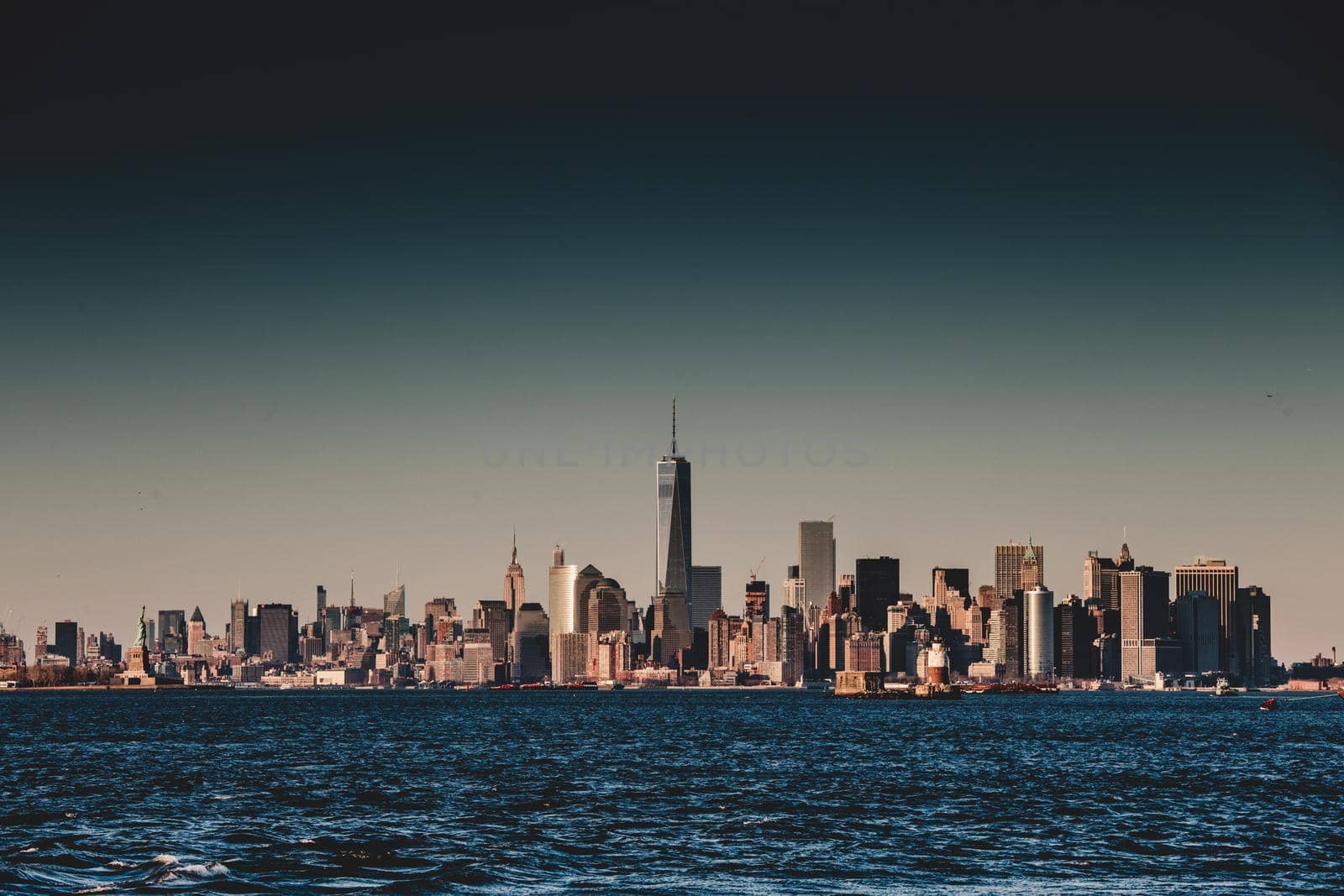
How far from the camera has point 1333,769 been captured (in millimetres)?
101938

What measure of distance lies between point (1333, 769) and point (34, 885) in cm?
8029

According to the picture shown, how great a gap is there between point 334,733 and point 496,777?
234 feet

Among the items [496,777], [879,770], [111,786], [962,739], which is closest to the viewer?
[111,786]

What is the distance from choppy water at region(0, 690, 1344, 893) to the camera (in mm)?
51844

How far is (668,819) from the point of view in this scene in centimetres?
Answer: 6806

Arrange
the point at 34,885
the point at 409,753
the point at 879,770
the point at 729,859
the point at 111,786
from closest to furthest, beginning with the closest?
the point at 34,885 < the point at 729,859 < the point at 111,786 < the point at 879,770 < the point at 409,753

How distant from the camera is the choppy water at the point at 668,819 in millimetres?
51844

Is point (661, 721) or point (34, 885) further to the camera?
point (661, 721)

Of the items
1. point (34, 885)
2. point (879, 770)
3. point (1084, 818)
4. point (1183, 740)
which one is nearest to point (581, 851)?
point (34, 885)

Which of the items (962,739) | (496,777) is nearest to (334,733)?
(962,739)

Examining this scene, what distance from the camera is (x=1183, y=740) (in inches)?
5694

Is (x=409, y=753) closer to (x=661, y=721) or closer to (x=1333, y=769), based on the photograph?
(x=1333, y=769)

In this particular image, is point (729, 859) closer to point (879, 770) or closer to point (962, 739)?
point (879, 770)

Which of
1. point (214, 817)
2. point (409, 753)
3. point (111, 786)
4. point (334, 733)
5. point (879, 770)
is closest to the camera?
point (214, 817)
